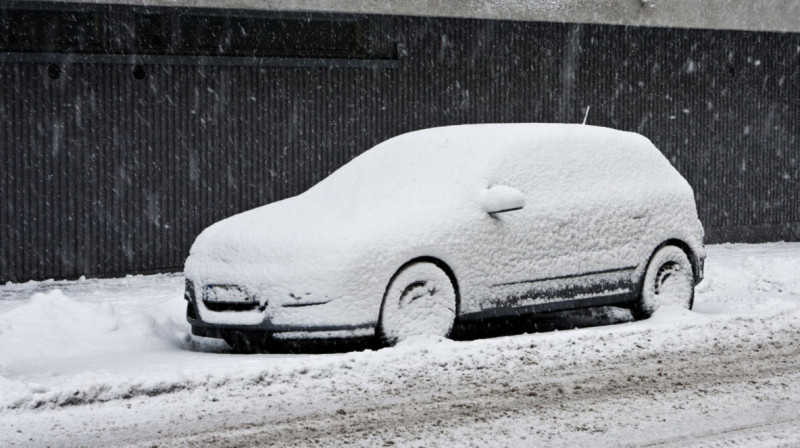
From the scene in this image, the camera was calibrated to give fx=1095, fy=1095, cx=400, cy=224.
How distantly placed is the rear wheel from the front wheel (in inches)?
79.2

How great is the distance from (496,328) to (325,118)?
5962 millimetres

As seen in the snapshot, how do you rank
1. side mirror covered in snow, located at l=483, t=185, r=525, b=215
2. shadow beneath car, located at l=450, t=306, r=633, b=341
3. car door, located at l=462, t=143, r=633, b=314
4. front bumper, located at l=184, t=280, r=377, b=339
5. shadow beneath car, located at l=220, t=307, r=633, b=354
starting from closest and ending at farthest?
front bumper, located at l=184, t=280, r=377, b=339 < shadow beneath car, located at l=220, t=307, r=633, b=354 < side mirror covered in snow, located at l=483, t=185, r=525, b=215 < car door, located at l=462, t=143, r=633, b=314 < shadow beneath car, located at l=450, t=306, r=633, b=341

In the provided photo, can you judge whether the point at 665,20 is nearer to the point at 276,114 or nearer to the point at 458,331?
the point at 276,114

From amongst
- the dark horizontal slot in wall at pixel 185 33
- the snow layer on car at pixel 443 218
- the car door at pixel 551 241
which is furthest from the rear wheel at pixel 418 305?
the dark horizontal slot in wall at pixel 185 33

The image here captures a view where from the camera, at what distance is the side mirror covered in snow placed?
26.8 ft

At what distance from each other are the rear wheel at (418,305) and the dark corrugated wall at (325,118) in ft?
20.9

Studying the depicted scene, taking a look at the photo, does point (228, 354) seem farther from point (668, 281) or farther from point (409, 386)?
point (668, 281)

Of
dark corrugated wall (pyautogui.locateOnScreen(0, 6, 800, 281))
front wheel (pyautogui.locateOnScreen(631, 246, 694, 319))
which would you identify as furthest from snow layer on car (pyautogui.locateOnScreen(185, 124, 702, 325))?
dark corrugated wall (pyautogui.locateOnScreen(0, 6, 800, 281))

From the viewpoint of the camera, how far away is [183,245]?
13.6 meters

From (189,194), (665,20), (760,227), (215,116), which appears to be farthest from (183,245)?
(760,227)

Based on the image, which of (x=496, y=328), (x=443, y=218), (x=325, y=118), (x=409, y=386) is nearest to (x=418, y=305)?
(x=443, y=218)

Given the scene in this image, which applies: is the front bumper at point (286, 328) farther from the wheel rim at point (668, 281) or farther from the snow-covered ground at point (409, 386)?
the wheel rim at point (668, 281)

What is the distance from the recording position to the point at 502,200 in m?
8.15

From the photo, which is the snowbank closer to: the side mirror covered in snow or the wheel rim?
the wheel rim
